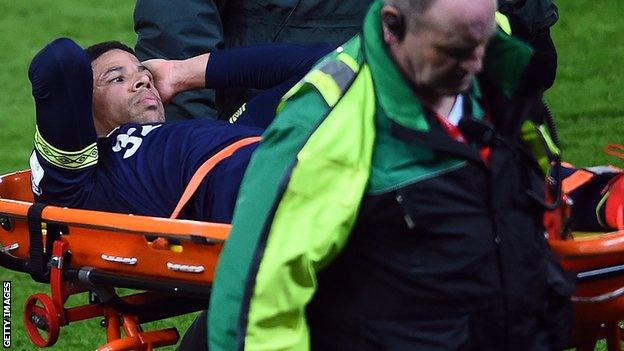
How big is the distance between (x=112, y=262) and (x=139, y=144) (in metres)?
0.58

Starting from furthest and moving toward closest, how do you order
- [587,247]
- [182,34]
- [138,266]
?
[182,34], [138,266], [587,247]

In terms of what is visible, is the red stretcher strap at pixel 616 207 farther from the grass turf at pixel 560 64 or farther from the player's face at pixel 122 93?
the grass turf at pixel 560 64

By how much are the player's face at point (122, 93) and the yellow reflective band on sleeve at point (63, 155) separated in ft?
1.50

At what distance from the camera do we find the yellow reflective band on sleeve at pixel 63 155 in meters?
4.33

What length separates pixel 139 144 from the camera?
4457 millimetres

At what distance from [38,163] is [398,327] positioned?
1663 millimetres

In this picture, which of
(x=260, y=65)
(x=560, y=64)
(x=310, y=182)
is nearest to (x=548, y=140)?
(x=310, y=182)

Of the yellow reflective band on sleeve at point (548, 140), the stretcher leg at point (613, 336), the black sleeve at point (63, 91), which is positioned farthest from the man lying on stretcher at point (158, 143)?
the yellow reflective band on sleeve at point (548, 140)

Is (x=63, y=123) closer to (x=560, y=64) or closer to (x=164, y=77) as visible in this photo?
(x=164, y=77)

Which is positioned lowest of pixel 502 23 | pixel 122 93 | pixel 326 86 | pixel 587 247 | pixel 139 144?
pixel 122 93

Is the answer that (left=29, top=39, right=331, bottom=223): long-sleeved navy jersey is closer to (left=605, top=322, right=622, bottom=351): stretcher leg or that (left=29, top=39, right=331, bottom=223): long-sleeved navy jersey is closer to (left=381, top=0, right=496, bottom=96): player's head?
(left=605, top=322, right=622, bottom=351): stretcher leg

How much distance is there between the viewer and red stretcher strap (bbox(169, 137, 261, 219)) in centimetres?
413

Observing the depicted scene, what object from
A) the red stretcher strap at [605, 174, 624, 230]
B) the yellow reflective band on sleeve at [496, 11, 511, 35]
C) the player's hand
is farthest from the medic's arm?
the yellow reflective band on sleeve at [496, 11, 511, 35]

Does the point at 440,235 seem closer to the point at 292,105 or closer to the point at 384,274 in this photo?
the point at 384,274
